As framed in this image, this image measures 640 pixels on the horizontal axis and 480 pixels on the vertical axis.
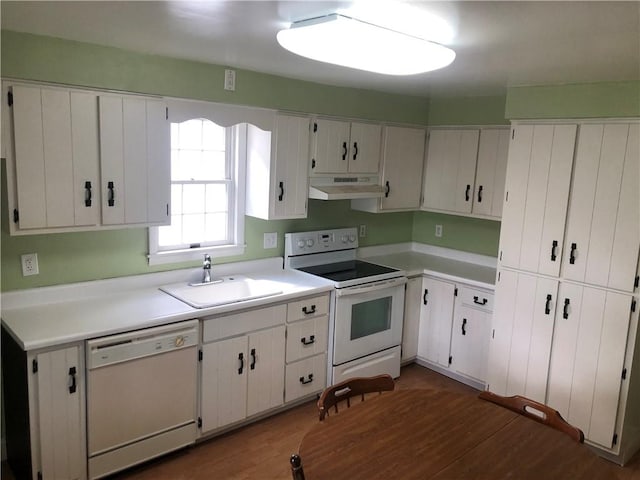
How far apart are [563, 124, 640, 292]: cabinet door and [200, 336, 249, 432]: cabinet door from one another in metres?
2.17

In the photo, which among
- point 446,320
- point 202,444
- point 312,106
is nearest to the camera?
point 202,444

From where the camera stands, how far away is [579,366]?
3275 mm

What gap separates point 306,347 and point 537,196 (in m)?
1.87

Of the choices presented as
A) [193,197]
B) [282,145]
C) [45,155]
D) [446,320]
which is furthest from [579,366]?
[45,155]

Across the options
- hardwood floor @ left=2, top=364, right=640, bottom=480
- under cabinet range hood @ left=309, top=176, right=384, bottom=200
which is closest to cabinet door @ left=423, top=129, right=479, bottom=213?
under cabinet range hood @ left=309, top=176, right=384, bottom=200

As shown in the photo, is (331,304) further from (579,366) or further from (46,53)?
(46,53)

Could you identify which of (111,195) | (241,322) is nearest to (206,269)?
(241,322)

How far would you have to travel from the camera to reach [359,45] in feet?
6.57

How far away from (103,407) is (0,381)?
0.61 metres

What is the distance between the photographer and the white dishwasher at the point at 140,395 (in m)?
2.62

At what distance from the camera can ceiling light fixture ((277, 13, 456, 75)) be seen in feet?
6.20

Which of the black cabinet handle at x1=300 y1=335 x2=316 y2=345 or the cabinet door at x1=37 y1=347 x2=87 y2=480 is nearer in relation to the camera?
the cabinet door at x1=37 y1=347 x2=87 y2=480

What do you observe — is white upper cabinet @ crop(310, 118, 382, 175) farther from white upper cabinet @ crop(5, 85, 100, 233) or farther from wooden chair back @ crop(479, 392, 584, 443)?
wooden chair back @ crop(479, 392, 584, 443)

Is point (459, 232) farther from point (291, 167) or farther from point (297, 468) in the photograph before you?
point (297, 468)
